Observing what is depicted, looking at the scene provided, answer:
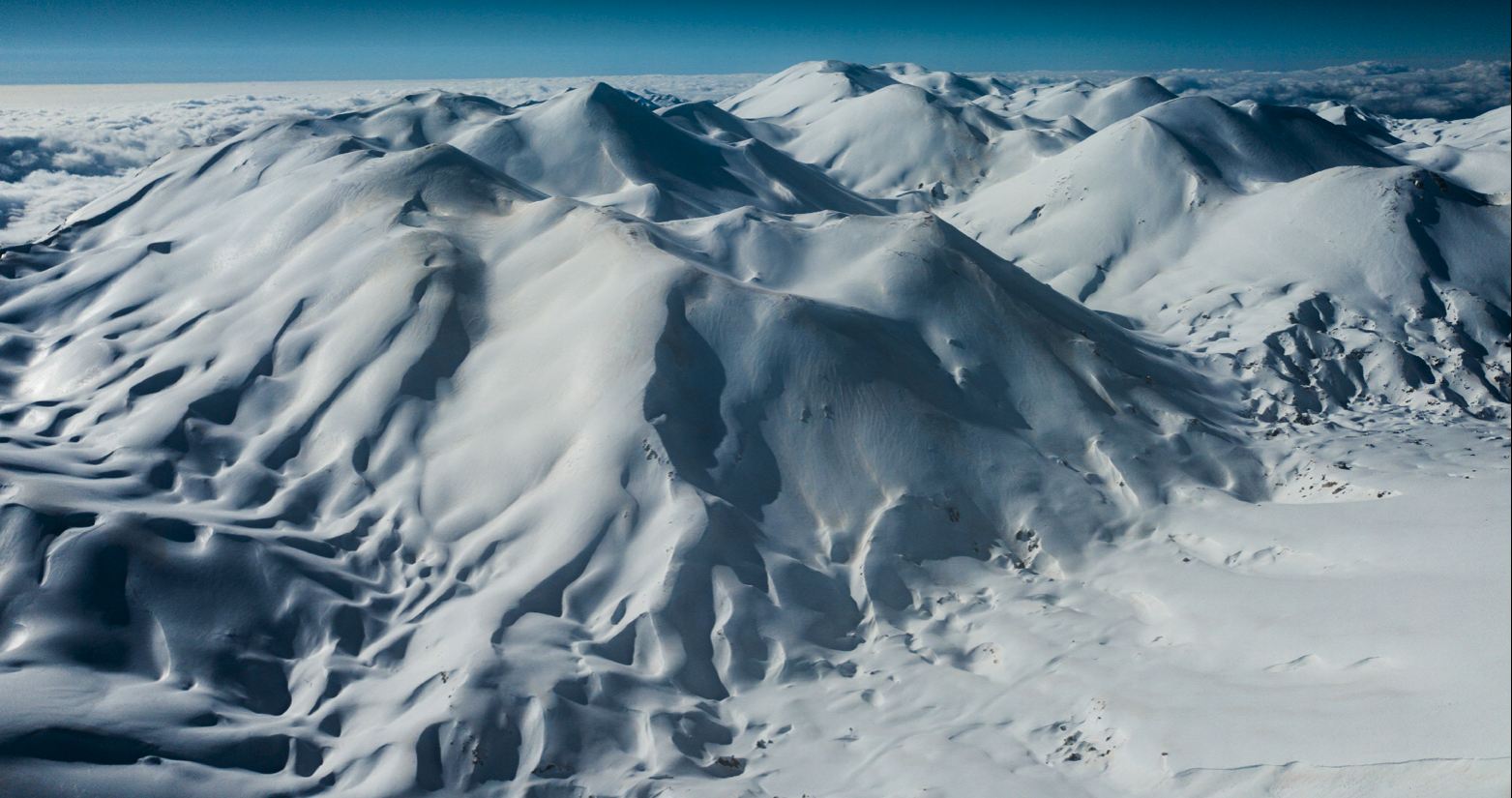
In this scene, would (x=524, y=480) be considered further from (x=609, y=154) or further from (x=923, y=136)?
(x=923, y=136)

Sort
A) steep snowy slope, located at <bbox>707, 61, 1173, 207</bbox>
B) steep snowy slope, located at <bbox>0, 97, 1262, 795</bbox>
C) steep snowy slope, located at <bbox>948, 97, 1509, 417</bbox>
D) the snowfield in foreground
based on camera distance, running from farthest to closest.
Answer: steep snowy slope, located at <bbox>707, 61, 1173, 207</bbox> → steep snowy slope, located at <bbox>948, 97, 1509, 417</bbox> → steep snowy slope, located at <bbox>0, 97, 1262, 795</bbox> → the snowfield in foreground

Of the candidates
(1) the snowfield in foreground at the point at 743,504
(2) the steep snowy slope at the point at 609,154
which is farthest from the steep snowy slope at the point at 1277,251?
(2) the steep snowy slope at the point at 609,154

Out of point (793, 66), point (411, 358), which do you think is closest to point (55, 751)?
point (411, 358)

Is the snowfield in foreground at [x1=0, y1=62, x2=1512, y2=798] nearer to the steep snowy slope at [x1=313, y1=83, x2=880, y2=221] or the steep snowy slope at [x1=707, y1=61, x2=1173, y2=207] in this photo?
the steep snowy slope at [x1=313, y1=83, x2=880, y2=221]

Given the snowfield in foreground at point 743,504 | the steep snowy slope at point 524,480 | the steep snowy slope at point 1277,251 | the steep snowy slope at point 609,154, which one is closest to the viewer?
the snowfield in foreground at point 743,504

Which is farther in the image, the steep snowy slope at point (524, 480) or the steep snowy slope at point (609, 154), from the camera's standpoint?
the steep snowy slope at point (609, 154)

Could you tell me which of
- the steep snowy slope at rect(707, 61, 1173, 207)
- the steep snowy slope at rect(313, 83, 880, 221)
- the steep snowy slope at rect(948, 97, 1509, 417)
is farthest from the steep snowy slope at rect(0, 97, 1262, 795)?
the steep snowy slope at rect(707, 61, 1173, 207)

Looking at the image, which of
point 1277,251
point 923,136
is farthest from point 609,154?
point 1277,251

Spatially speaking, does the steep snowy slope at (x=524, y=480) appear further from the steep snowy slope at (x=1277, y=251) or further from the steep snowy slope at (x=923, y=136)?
the steep snowy slope at (x=923, y=136)
